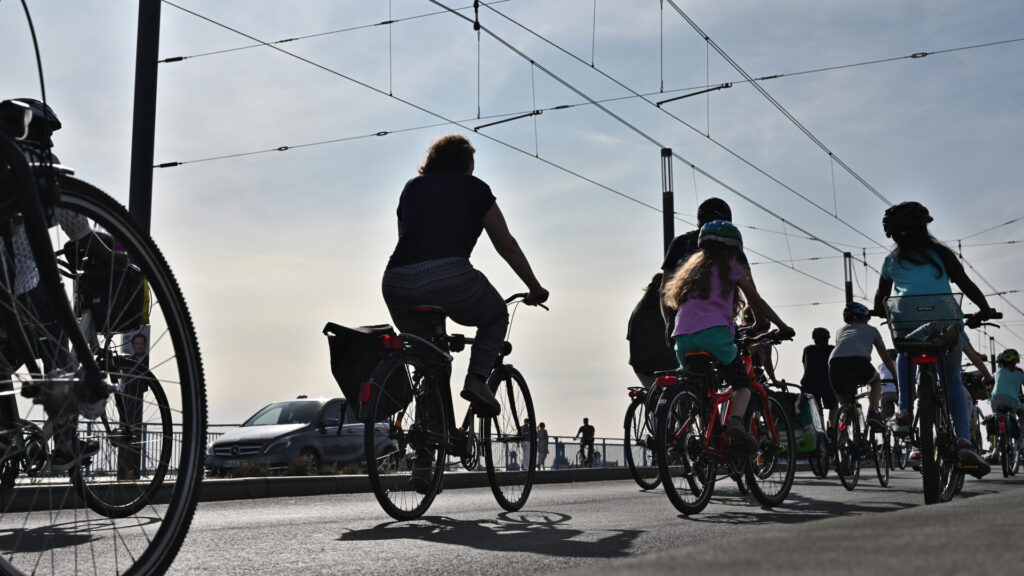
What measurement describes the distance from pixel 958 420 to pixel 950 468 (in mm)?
314

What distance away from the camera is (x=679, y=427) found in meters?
6.24

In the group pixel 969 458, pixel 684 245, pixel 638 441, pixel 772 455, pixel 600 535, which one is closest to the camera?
pixel 600 535

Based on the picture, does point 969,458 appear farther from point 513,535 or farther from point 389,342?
point 389,342

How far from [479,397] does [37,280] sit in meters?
3.58

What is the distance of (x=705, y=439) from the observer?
250 inches

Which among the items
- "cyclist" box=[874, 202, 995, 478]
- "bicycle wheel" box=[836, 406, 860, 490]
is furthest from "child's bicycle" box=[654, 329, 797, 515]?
"bicycle wheel" box=[836, 406, 860, 490]

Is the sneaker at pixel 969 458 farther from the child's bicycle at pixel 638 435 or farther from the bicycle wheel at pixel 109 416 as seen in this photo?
the bicycle wheel at pixel 109 416

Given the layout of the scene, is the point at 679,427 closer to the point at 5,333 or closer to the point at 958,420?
the point at 958,420

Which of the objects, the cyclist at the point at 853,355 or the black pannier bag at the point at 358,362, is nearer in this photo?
the black pannier bag at the point at 358,362

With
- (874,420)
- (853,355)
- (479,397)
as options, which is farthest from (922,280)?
(874,420)

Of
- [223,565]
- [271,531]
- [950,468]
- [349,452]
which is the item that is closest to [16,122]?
[223,565]

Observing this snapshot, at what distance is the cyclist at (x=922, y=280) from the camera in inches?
263

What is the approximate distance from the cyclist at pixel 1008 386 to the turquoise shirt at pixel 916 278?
26.0 feet

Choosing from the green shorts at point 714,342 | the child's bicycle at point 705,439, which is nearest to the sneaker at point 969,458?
the child's bicycle at point 705,439
